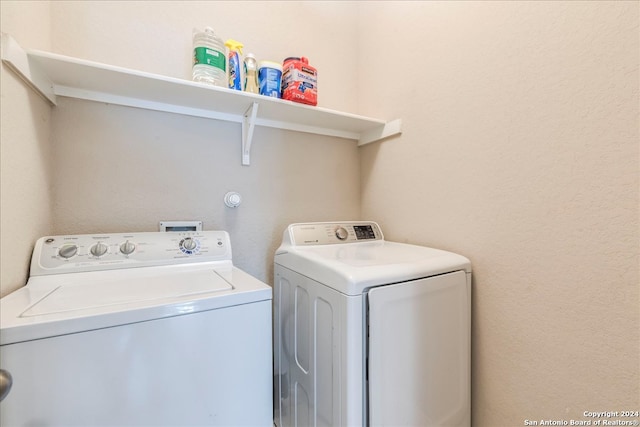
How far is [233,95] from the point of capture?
3.85 feet

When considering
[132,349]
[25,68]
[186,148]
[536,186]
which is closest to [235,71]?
[186,148]

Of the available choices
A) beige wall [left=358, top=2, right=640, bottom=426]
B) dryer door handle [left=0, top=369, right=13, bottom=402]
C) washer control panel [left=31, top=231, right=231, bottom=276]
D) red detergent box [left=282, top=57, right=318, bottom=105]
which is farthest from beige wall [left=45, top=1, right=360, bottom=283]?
dryer door handle [left=0, top=369, right=13, bottom=402]

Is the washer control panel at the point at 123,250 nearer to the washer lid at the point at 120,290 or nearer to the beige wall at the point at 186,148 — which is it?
the washer lid at the point at 120,290

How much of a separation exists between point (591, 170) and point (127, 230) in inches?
67.8

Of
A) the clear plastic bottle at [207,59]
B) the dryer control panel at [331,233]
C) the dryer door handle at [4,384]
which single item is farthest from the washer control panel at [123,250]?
the clear plastic bottle at [207,59]

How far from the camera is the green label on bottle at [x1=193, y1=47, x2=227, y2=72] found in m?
1.13

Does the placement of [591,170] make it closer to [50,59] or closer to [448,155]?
[448,155]

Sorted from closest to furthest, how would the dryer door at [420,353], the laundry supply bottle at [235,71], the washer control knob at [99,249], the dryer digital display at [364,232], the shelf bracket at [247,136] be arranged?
1. the dryer door at [420,353]
2. the washer control knob at [99,249]
3. the laundry supply bottle at [235,71]
4. the shelf bracket at [247,136]
5. the dryer digital display at [364,232]

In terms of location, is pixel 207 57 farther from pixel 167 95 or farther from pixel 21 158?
pixel 21 158

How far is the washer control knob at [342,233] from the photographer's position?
143 cm

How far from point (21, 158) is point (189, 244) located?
1.86 feet

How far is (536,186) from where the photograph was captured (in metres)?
0.94

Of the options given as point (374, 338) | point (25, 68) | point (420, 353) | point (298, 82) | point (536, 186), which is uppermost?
point (298, 82)

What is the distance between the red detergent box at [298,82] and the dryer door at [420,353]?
95cm
